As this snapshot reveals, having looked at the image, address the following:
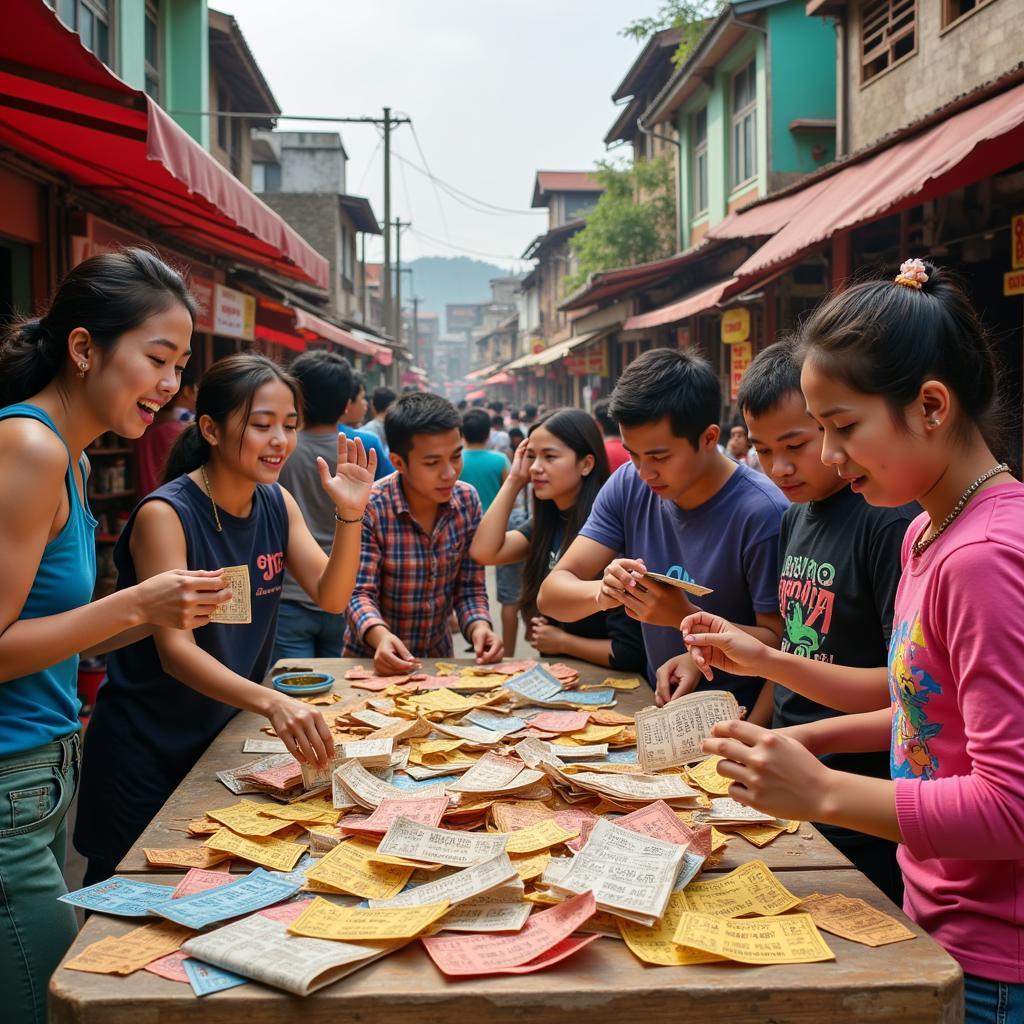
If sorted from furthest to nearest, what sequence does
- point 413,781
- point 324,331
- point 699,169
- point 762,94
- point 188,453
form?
1. point 699,169
2. point 324,331
3. point 762,94
4. point 188,453
5. point 413,781

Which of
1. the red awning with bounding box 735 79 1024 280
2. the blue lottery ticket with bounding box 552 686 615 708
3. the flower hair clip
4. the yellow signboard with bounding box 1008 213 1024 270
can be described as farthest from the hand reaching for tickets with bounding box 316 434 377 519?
the yellow signboard with bounding box 1008 213 1024 270

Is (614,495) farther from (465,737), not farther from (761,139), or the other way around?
(761,139)

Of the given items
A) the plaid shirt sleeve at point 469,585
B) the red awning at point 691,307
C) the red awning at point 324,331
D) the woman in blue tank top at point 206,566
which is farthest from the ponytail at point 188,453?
the red awning at point 324,331

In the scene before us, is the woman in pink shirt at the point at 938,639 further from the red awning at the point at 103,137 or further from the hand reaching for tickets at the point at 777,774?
the red awning at the point at 103,137

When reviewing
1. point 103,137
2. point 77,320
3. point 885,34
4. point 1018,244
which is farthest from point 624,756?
point 885,34

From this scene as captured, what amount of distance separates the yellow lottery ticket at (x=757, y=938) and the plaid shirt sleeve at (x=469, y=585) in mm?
2233

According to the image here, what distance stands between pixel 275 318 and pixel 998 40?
9.03m

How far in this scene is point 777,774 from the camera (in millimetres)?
1494

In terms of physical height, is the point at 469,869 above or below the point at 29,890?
above

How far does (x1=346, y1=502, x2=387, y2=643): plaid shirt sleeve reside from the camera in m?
3.47

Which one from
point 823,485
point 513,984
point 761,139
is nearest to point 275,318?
point 761,139

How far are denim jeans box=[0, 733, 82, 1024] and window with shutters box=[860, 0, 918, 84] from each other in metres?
9.72

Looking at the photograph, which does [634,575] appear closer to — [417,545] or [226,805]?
[226,805]

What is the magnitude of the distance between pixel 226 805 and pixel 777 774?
1183mm
